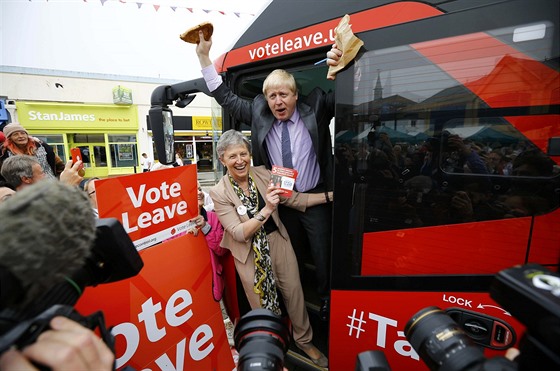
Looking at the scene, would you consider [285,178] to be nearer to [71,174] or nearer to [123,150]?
[71,174]

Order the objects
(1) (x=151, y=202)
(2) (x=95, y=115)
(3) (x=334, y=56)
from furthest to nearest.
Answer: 1. (2) (x=95, y=115)
2. (1) (x=151, y=202)
3. (3) (x=334, y=56)

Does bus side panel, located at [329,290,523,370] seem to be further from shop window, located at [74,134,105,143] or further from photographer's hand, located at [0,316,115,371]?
shop window, located at [74,134,105,143]

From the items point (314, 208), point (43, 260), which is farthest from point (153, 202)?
point (43, 260)

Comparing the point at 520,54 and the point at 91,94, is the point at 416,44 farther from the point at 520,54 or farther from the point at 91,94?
the point at 91,94

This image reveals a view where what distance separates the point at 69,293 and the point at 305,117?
5.28ft

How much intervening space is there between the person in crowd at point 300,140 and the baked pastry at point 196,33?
0.04 m

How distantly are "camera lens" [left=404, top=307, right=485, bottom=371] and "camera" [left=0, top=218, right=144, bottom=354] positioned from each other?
0.85 m

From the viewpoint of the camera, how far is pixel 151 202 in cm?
172

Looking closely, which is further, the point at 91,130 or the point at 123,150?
the point at 123,150

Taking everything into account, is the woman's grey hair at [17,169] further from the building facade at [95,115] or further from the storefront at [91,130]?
the storefront at [91,130]

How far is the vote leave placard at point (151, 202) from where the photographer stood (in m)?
1.53

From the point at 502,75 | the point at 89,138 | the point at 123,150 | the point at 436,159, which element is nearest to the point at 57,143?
the point at 89,138

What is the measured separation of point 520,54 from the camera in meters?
1.19

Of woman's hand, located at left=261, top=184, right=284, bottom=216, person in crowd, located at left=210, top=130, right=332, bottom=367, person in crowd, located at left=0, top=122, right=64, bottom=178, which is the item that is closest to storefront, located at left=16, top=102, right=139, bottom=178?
person in crowd, located at left=0, top=122, right=64, bottom=178
